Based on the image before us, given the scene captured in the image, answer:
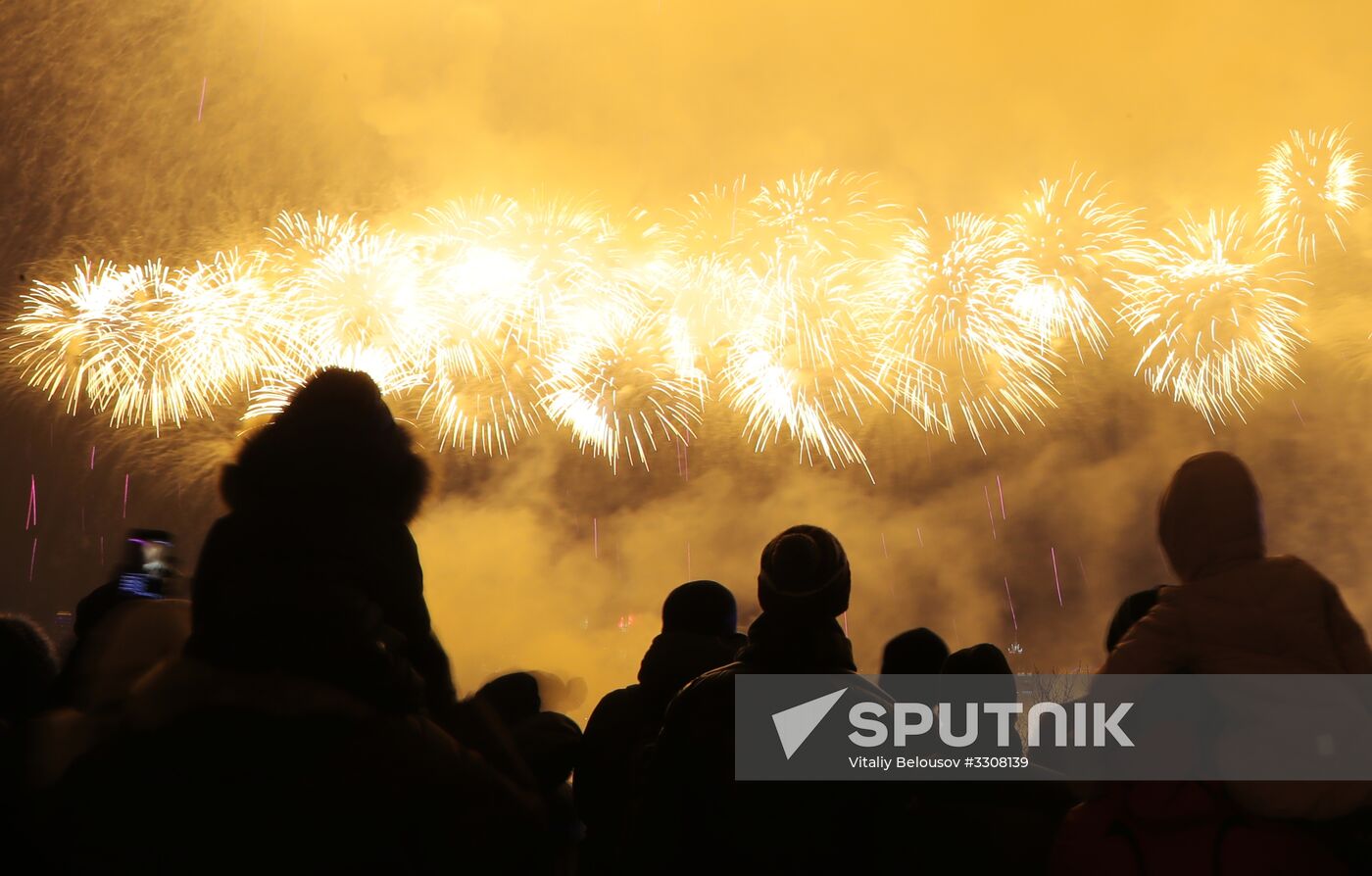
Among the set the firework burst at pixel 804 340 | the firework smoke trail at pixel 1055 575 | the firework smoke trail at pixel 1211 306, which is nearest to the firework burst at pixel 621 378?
the firework burst at pixel 804 340

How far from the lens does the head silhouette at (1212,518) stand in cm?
303

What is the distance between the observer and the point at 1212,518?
3057mm

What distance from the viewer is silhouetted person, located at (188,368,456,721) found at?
7.82 ft

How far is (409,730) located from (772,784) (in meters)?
1.16

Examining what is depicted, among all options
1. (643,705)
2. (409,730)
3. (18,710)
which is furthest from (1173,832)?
(18,710)

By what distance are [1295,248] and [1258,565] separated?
13.6 meters

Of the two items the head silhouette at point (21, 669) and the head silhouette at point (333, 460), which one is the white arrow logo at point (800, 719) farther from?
the head silhouette at point (21, 669)

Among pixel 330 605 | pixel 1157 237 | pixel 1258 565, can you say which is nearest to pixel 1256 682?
pixel 1258 565

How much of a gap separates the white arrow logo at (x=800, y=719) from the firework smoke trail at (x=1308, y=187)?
13350 mm

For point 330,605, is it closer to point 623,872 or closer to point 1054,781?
point 623,872

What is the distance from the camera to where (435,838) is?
2.38 m

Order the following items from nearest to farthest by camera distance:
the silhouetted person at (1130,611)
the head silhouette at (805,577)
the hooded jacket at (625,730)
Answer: the head silhouette at (805,577)
the silhouetted person at (1130,611)
the hooded jacket at (625,730)

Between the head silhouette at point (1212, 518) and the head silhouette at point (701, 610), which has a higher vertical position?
the head silhouette at point (1212, 518)

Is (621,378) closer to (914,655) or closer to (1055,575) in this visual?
(914,655)
